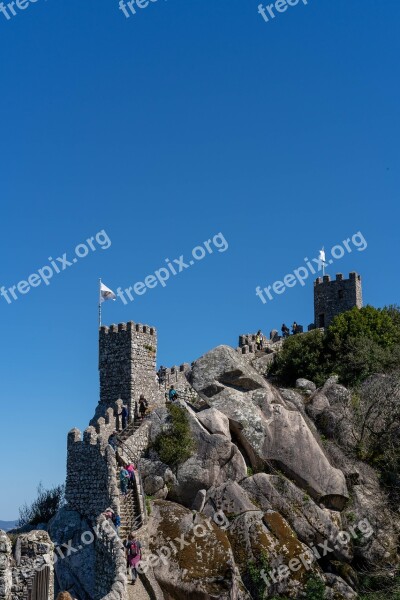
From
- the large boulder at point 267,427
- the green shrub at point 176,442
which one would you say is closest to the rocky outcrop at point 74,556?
the green shrub at point 176,442

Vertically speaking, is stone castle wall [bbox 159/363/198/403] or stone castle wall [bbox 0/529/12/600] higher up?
stone castle wall [bbox 159/363/198/403]

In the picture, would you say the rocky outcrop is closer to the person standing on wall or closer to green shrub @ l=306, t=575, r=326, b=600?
the person standing on wall

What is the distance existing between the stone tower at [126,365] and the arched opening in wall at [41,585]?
755 inches

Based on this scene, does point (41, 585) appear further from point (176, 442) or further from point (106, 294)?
point (106, 294)

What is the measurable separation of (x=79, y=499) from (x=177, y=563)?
7508 mm

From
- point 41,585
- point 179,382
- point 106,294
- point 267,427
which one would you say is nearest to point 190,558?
point 267,427

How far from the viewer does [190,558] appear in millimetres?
26547

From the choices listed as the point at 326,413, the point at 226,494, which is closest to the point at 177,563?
the point at 226,494

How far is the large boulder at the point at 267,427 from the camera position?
1289 inches

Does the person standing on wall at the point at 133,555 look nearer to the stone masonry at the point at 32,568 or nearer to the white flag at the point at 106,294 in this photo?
the stone masonry at the point at 32,568

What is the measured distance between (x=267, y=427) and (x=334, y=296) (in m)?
29.9

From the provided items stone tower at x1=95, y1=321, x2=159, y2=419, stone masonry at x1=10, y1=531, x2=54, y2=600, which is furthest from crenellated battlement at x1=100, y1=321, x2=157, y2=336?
stone masonry at x1=10, y1=531, x2=54, y2=600

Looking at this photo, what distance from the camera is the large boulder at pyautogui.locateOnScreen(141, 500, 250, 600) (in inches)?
1005

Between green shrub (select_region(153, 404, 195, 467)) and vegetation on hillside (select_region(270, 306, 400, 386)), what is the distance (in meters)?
11.7
